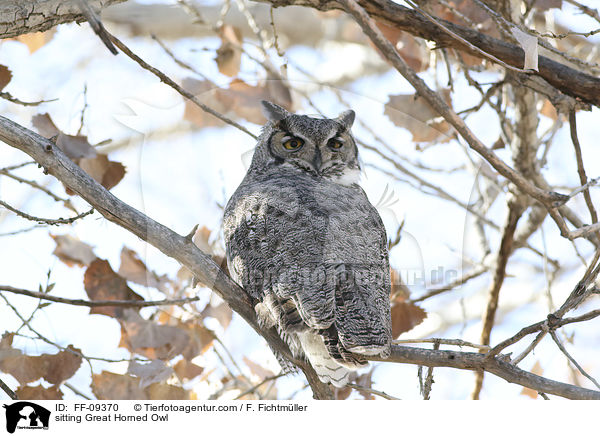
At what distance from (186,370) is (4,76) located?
1.67 metres

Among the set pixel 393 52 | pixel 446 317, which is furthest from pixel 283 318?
pixel 446 317

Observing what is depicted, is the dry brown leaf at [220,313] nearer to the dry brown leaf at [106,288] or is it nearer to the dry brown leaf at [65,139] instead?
the dry brown leaf at [106,288]

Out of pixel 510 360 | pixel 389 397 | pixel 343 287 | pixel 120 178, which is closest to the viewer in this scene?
Answer: pixel 510 360

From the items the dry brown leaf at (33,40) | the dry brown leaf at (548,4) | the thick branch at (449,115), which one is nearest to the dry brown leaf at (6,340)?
the dry brown leaf at (33,40)

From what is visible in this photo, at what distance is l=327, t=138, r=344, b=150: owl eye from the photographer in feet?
9.86

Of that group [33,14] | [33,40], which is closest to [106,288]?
[33,14]

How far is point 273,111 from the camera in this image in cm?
299

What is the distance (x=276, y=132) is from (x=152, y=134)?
637mm

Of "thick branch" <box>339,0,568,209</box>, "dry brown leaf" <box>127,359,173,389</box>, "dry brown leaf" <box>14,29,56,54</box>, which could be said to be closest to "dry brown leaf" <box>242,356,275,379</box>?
"dry brown leaf" <box>127,359,173,389</box>

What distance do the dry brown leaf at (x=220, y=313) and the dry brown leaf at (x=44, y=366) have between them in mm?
629

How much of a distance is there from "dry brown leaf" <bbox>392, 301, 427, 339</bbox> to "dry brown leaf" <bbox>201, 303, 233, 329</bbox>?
0.81 meters

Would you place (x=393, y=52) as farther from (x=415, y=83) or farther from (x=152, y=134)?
(x=152, y=134)

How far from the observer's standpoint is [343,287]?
237cm

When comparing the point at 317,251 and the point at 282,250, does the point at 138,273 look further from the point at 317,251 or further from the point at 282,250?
the point at 317,251
